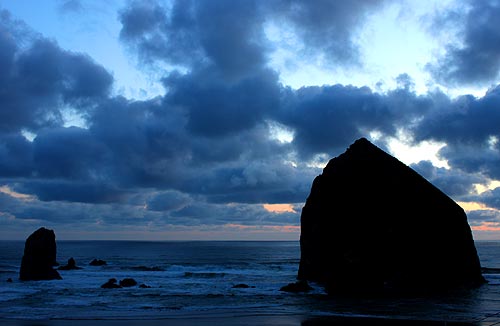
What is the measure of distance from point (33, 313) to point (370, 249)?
34.7 meters

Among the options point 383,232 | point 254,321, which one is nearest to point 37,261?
point 383,232

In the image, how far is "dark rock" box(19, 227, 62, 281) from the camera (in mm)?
66312

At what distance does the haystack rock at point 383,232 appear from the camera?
54.4m

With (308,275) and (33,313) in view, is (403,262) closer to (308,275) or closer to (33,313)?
(308,275)

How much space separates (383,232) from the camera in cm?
5566

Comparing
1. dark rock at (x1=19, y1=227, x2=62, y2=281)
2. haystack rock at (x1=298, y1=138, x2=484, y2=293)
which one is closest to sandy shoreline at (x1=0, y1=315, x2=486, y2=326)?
haystack rock at (x1=298, y1=138, x2=484, y2=293)

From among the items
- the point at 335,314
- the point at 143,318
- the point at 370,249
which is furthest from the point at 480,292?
the point at 143,318

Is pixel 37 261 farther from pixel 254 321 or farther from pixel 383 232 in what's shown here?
pixel 254 321

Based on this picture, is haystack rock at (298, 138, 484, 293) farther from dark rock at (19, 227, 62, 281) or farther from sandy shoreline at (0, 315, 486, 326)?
dark rock at (19, 227, 62, 281)

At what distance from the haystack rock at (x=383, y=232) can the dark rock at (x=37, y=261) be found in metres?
33.4

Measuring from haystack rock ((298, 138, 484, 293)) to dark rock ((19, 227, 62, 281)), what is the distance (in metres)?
33.4

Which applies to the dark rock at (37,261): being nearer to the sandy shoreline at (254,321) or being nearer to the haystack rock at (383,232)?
the haystack rock at (383,232)

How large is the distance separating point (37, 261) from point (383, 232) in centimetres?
4409

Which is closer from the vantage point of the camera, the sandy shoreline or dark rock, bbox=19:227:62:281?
the sandy shoreline
